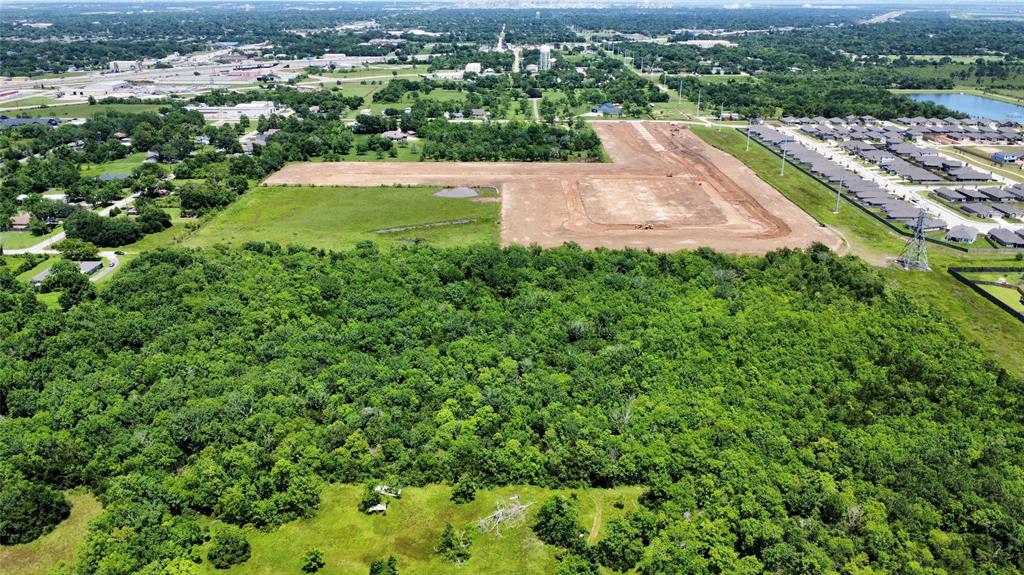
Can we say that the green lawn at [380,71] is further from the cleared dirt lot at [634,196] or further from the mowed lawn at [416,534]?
the mowed lawn at [416,534]

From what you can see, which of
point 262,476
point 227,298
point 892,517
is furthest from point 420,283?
point 892,517

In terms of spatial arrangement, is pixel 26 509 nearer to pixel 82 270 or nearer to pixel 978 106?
pixel 82 270

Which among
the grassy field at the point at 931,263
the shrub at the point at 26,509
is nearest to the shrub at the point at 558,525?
the shrub at the point at 26,509

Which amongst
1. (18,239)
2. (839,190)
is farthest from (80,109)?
(839,190)

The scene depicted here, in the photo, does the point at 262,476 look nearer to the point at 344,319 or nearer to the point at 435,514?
the point at 435,514

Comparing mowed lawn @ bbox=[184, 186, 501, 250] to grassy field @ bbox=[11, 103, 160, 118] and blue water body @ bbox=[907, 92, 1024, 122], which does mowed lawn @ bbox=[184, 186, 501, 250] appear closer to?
grassy field @ bbox=[11, 103, 160, 118]

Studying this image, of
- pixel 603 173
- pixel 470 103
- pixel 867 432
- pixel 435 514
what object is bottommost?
pixel 435 514
